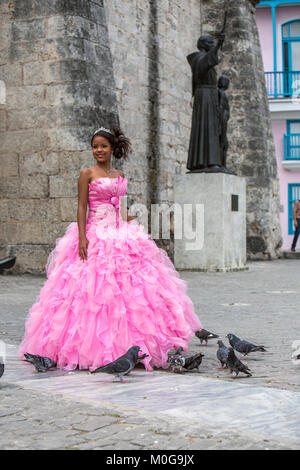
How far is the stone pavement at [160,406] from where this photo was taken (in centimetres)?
302

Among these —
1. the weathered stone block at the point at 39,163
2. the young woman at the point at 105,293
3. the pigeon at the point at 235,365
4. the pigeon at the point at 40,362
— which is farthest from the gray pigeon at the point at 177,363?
the weathered stone block at the point at 39,163

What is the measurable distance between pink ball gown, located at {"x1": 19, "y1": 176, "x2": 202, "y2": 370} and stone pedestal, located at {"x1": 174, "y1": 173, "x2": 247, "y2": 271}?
25.5 ft

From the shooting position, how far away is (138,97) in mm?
14219

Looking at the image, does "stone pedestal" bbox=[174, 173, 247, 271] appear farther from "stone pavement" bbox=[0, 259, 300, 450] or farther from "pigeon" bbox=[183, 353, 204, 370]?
"pigeon" bbox=[183, 353, 204, 370]

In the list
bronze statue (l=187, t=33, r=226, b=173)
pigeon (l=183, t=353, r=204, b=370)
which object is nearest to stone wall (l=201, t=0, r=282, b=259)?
bronze statue (l=187, t=33, r=226, b=173)

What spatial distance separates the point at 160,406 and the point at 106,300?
4.12 ft

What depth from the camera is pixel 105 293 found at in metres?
4.76

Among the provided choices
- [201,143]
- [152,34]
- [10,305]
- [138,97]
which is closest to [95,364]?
[10,305]

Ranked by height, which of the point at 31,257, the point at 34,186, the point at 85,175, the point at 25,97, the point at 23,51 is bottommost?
the point at 31,257

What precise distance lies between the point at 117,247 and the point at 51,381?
1.09 m

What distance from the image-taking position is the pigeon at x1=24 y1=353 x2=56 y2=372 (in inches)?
181

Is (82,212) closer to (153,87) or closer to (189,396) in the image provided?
(189,396)

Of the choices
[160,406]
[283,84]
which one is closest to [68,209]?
[160,406]
